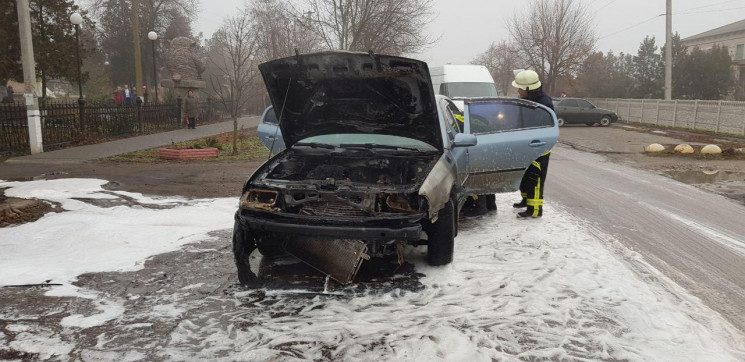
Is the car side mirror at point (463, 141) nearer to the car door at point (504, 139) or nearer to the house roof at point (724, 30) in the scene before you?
the car door at point (504, 139)

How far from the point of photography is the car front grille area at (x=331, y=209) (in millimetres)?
4430

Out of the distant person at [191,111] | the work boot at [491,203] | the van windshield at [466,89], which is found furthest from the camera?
the distant person at [191,111]

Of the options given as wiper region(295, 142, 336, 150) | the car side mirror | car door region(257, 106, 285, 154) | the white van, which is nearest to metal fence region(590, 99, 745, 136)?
the white van

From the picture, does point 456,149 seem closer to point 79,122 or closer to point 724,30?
point 79,122

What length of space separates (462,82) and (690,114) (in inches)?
490

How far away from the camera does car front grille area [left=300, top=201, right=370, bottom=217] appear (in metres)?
4.43

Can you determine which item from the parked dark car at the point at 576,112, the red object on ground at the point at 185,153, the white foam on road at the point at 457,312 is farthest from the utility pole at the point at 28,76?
the parked dark car at the point at 576,112

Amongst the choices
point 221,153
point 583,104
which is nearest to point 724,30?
point 583,104

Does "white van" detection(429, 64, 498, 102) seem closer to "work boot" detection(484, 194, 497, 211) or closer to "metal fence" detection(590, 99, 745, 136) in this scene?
"metal fence" detection(590, 99, 745, 136)

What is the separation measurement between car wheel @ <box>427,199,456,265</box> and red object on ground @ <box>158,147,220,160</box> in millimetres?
9878

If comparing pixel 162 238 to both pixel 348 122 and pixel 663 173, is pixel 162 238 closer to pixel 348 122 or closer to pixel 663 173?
pixel 348 122

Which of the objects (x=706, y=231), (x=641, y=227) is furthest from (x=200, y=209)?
(x=706, y=231)

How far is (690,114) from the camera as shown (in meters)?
24.3

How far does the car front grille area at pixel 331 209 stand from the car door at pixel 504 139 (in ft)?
7.94
